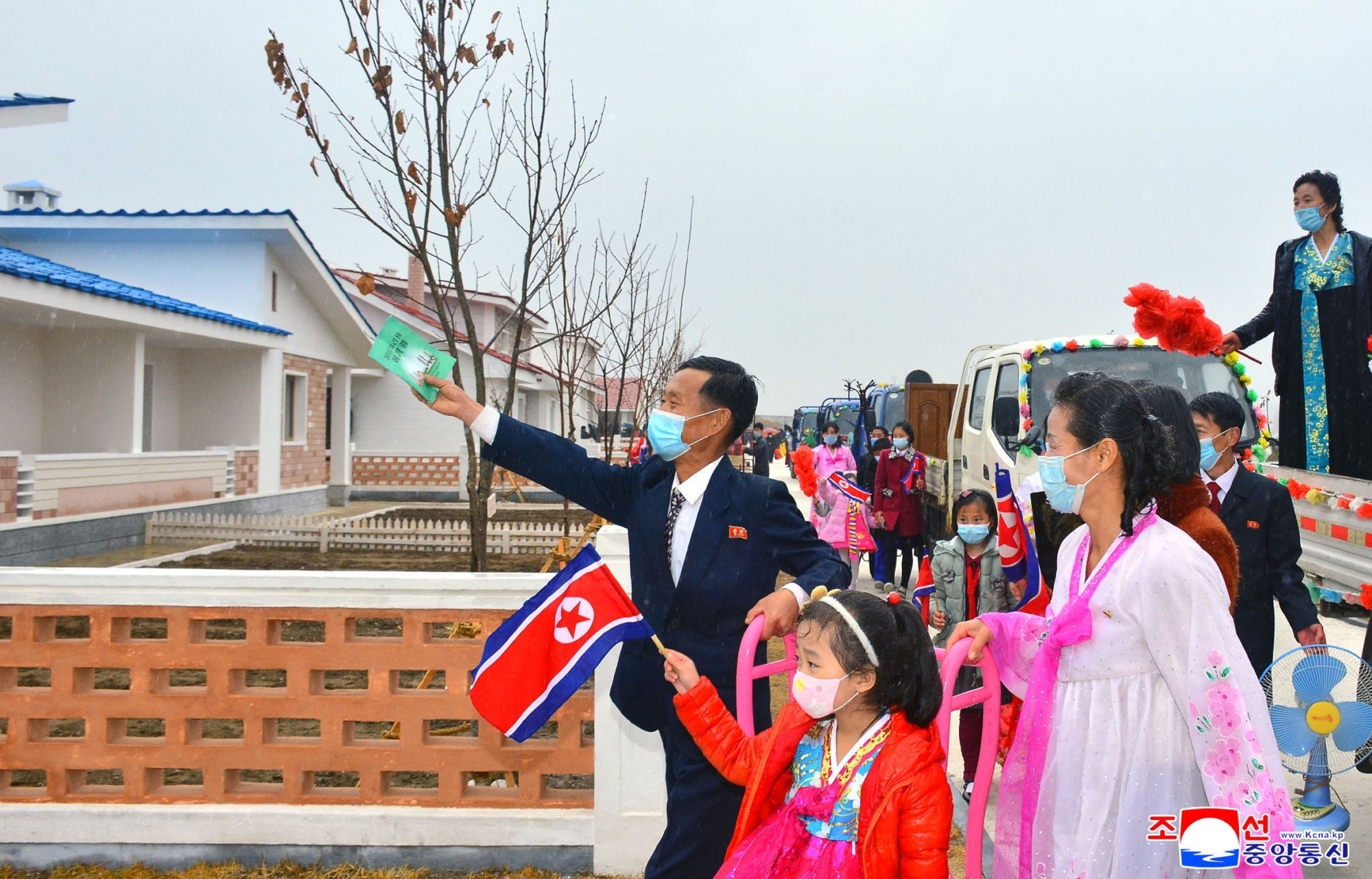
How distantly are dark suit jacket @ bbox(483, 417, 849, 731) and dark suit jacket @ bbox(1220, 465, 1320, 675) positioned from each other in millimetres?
1893

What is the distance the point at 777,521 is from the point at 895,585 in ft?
25.0

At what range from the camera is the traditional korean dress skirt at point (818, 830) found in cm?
214

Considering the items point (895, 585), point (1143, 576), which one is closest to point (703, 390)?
point (1143, 576)

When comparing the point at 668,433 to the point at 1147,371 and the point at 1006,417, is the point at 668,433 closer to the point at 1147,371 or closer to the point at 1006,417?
the point at 1006,417

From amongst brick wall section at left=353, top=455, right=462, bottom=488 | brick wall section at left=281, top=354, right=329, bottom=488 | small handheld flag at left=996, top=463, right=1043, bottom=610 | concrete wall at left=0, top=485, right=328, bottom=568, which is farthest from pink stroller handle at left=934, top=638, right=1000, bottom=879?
brick wall section at left=353, top=455, right=462, bottom=488

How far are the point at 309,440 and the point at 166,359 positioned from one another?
3.31m

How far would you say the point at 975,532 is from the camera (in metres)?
4.82

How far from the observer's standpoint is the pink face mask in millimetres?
2160

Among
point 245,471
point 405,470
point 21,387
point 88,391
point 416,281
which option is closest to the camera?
point 21,387

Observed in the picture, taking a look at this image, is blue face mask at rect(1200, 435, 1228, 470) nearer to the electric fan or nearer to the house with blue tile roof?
the electric fan

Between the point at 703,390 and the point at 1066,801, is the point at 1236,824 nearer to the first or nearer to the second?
the point at 1066,801

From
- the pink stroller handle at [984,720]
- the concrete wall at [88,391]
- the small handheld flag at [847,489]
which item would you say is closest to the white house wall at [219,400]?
the concrete wall at [88,391]

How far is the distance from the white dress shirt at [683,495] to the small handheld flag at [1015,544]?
1.08m

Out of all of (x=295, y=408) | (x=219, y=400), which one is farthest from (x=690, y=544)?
(x=295, y=408)
